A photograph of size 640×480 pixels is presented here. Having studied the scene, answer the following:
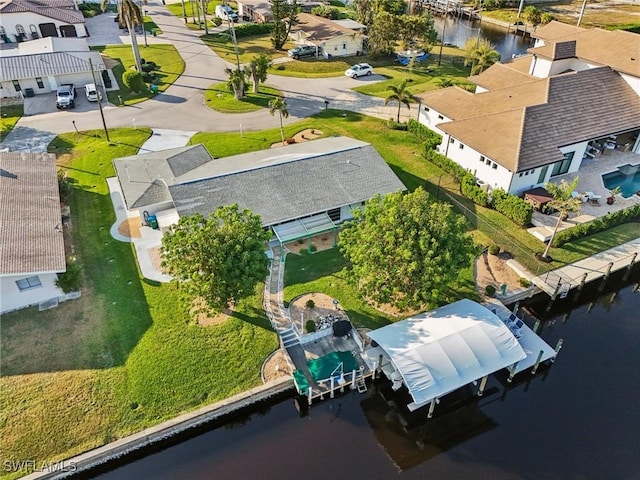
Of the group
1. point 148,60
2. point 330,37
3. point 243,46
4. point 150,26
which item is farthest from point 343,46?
point 150,26

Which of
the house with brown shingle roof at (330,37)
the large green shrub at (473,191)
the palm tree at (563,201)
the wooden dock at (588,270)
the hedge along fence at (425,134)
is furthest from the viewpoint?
the house with brown shingle roof at (330,37)

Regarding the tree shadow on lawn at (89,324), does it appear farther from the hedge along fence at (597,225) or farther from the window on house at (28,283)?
the hedge along fence at (597,225)

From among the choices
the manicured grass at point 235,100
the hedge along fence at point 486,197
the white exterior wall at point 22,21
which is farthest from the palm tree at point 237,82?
the white exterior wall at point 22,21

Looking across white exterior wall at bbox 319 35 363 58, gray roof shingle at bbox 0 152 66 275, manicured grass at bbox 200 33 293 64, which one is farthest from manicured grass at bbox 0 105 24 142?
white exterior wall at bbox 319 35 363 58

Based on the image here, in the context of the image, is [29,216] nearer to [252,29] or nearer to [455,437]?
[455,437]

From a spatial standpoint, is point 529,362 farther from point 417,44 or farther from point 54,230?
point 417,44

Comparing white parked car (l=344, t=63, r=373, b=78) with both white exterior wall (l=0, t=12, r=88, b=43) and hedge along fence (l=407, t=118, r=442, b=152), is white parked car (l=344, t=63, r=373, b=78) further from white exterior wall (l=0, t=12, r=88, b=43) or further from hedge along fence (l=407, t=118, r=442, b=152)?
white exterior wall (l=0, t=12, r=88, b=43)

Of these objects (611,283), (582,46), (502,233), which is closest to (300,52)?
(582,46)
